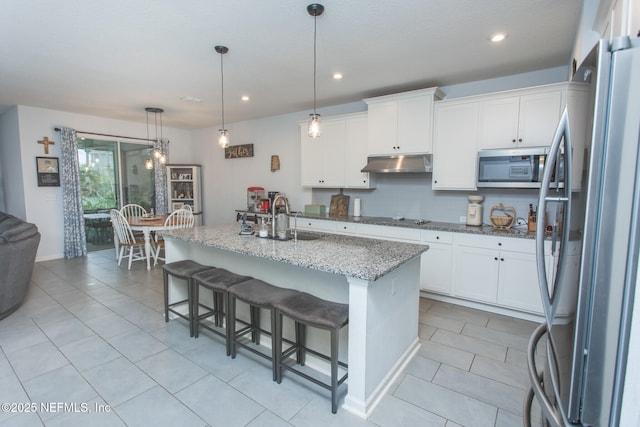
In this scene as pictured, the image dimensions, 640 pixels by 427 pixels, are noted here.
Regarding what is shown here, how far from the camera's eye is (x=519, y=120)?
3250mm

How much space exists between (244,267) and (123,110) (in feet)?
14.2

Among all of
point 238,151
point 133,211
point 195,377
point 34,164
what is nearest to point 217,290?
point 195,377

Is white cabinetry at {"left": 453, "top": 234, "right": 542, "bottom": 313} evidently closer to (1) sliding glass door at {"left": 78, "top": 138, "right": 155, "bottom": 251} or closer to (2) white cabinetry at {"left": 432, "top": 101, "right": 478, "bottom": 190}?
(2) white cabinetry at {"left": 432, "top": 101, "right": 478, "bottom": 190}

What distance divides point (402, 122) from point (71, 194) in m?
5.77

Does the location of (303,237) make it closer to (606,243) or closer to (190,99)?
(606,243)

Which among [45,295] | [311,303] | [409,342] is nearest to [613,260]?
[311,303]

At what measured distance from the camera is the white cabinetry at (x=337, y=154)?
4.42 metres

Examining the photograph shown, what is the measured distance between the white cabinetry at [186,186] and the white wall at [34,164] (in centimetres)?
161

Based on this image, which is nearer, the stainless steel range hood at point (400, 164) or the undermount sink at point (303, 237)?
the undermount sink at point (303, 237)

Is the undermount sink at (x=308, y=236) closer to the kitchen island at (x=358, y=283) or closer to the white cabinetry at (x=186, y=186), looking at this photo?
the kitchen island at (x=358, y=283)

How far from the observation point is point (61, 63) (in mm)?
3266

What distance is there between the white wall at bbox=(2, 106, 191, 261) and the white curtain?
0.17 m

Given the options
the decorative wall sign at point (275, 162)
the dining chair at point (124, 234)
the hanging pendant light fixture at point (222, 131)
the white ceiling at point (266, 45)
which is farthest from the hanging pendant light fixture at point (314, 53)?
the dining chair at point (124, 234)

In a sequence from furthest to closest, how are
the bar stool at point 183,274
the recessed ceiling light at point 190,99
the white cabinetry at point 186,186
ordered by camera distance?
1. the white cabinetry at point 186,186
2. the recessed ceiling light at point 190,99
3. the bar stool at point 183,274
